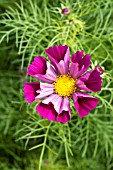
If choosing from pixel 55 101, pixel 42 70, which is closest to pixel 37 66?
pixel 42 70

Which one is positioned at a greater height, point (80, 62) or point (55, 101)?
point (80, 62)

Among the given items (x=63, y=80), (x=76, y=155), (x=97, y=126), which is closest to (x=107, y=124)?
(x=97, y=126)

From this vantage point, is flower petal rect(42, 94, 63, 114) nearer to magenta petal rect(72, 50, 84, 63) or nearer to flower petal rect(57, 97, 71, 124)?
flower petal rect(57, 97, 71, 124)

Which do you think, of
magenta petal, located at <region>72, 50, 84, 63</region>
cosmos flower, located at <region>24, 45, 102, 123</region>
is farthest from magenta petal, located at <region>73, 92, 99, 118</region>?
magenta petal, located at <region>72, 50, 84, 63</region>

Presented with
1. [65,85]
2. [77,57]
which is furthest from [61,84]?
[77,57]

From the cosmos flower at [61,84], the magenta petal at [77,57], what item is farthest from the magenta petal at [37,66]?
the magenta petal at [77,57]

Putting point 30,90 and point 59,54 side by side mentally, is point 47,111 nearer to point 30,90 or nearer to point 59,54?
point 30,90
